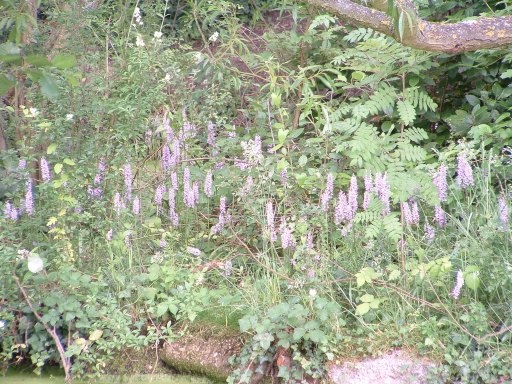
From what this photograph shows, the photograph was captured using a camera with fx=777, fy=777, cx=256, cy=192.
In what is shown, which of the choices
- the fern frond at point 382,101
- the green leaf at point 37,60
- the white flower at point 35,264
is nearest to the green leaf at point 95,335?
the white flower at point 35,264

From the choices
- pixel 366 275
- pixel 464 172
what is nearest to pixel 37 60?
pixel 366 275

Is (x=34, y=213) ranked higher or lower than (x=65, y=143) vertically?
lower

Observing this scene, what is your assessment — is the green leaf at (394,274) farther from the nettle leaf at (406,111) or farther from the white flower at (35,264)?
the white flower at (35,264)

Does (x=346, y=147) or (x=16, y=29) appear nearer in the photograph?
(x=16, y=29)

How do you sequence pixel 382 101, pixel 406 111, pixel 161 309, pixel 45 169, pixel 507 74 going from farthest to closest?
pixel 382 101 → pixel 406 111 → pixel 507 74 → pixel 45 169 → pixel 161 309

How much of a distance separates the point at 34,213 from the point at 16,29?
3.01 meters

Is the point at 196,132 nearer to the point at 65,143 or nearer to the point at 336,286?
the point at 65,143

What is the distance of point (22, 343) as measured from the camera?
4.43 metres

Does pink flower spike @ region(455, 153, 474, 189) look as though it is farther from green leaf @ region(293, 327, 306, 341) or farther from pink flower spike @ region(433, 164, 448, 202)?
green leaf @ region(293, 327, 306, 341)

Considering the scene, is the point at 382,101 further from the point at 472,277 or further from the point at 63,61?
the point at 63,61

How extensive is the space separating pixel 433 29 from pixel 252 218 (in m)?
1.59

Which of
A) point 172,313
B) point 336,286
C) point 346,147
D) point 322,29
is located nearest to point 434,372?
point 336,286

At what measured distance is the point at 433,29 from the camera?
15.0 feet

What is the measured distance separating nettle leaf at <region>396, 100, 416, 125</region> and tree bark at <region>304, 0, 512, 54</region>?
0.89 m
